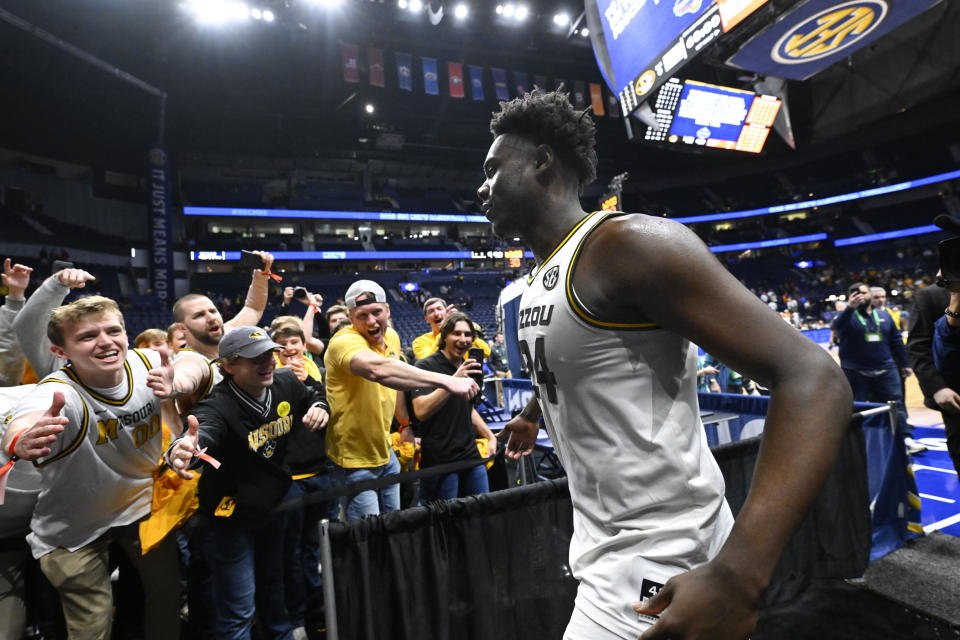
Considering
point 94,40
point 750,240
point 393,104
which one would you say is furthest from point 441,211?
point 750,240

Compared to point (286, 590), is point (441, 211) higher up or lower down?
higher up

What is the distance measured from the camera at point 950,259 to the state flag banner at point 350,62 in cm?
2520

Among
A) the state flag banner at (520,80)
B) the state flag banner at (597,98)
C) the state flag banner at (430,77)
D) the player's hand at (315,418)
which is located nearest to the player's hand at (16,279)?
the player's hand at (315,418)

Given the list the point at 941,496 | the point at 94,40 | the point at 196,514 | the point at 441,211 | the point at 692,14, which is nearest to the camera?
the point at 196,514

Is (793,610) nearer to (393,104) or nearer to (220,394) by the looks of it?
(220,394)

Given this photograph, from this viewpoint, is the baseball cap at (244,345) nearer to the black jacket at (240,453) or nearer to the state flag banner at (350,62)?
the black jacket at (240,453)

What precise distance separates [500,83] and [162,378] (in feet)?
94.8

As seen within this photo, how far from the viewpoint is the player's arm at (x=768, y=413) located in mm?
718

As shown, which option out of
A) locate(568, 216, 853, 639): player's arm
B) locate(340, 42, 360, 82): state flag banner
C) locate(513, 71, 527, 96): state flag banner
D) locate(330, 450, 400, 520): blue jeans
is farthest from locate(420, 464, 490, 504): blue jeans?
locate(513, 71, 527, 96): state flag banner

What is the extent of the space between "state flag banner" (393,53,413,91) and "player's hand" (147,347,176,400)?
2566 centimetres

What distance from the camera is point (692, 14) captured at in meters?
5.98

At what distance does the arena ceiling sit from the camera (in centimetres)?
1297

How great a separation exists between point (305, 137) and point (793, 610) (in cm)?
3402

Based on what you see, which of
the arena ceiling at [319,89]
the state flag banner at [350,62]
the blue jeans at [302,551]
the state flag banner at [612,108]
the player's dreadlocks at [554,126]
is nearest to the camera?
the player's dreadlocks at [554,126]
